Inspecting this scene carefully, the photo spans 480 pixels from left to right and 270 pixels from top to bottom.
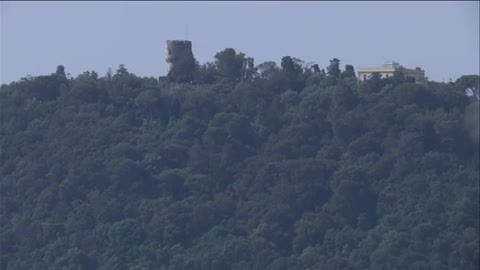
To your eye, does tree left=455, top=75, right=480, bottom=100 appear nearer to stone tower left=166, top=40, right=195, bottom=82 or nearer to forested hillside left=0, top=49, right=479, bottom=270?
forested hillside left=0, top=49, right=479, bottom=270

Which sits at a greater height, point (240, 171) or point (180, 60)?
point (180, 60)

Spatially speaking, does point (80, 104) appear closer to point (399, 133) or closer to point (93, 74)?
point (93, 74)

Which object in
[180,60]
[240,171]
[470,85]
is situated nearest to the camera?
[240,171]

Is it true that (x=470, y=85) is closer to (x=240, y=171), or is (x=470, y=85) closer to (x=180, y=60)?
(x=240, y=171)

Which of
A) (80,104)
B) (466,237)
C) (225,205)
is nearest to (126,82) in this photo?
(80,104)

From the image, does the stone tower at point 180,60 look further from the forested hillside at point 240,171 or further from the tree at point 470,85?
the tree at point 470,85

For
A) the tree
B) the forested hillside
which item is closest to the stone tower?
the forested hillside

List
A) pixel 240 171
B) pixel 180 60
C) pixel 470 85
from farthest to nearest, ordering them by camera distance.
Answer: pixel 180 60 < pixel 470 85 < pixel 240 171
